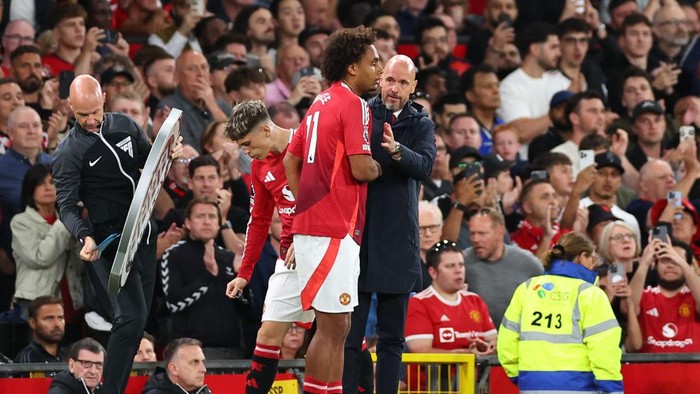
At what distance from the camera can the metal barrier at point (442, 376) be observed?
9828 mm

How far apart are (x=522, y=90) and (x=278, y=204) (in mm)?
7511

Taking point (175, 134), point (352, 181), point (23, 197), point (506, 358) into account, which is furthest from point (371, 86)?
point (23, 197)

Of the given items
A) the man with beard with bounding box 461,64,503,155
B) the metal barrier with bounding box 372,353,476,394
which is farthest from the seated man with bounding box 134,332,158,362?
the man with beard with bounding box 461,64,503,155

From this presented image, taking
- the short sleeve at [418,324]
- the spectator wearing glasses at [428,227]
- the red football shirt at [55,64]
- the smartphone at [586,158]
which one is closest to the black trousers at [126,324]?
the short sleeve at [418,324]

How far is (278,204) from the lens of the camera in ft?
27.2

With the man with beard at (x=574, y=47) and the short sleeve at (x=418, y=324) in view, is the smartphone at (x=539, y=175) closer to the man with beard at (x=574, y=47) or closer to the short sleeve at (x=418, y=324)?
the short sleeve at (x=418, y=324)

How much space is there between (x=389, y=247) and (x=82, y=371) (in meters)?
2.26

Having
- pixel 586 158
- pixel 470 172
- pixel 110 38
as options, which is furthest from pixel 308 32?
pixel 470 172

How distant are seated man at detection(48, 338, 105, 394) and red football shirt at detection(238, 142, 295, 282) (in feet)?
4.36

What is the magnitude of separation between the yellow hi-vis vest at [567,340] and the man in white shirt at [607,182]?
12.2 feet

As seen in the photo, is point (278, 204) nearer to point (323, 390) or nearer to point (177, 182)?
point (323, 390)

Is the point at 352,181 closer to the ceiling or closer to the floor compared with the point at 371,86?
closer to the floor

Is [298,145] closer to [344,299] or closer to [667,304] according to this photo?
[344,299]

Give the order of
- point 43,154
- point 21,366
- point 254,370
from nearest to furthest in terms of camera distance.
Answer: point 254,370 < point 21,366 < point 43,154
